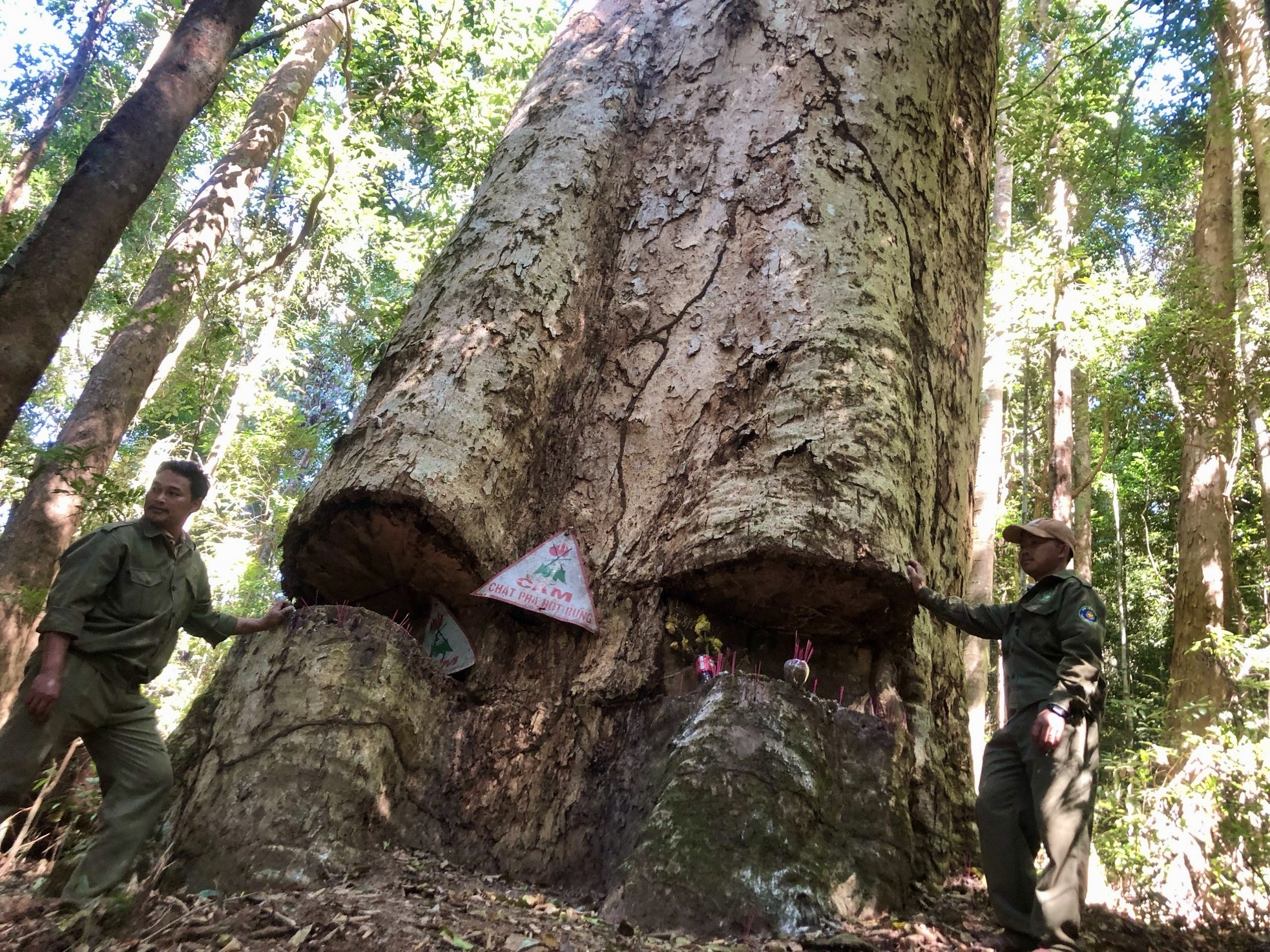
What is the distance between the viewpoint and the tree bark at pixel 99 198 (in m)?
2.12

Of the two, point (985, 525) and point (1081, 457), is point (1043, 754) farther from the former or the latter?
point (1081, 457)

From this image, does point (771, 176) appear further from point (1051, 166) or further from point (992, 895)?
point (1051, 166)

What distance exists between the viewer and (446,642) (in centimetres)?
369

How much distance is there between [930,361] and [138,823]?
12.9ft

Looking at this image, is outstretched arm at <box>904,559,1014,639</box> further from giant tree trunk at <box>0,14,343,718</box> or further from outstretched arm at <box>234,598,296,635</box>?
giant tree trunk at <box>0,14,343,718</box>

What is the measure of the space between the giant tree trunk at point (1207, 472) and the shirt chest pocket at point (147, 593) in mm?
8007

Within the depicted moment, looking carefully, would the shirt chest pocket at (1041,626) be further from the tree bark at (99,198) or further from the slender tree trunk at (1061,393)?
the slender tree trunk at (1061,393)

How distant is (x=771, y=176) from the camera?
14.5 ft

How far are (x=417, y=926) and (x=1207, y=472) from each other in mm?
9465

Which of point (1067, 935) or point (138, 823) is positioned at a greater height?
point (1067, 935)

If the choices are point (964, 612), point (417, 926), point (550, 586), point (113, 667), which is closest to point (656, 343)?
point (550, 586)

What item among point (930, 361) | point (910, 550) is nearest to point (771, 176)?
point (930, 361)

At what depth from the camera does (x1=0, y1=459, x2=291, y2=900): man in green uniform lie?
2.83 m

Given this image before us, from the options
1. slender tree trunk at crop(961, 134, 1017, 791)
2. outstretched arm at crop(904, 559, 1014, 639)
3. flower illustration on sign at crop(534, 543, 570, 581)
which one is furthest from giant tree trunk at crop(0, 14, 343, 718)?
slender tree trunk at crop(961, 134, 1017, 791)
